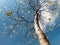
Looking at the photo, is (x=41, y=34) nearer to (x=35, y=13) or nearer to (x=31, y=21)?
(x=35, y=13)

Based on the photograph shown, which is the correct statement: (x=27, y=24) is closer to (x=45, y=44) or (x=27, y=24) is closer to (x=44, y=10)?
(x=44, y=10)

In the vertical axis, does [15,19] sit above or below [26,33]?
above

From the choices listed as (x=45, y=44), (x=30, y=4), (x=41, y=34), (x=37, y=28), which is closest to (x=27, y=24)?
(x=30, y=4)

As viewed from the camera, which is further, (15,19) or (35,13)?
(15,19)

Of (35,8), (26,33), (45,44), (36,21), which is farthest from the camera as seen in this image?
(26,33)

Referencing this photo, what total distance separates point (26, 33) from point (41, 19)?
5.30ft

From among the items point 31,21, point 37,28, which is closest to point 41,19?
point 31,21

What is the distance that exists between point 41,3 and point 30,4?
30.3 inches

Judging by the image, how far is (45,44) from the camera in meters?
7.56

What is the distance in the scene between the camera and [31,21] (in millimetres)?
11789

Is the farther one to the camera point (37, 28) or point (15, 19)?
point (15, 19)

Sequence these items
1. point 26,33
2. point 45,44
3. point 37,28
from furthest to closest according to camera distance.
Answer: point 26,33
point 37,28
point 45,44

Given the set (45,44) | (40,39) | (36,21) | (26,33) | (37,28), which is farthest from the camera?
(26,33)

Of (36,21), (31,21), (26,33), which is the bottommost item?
(26,33)
